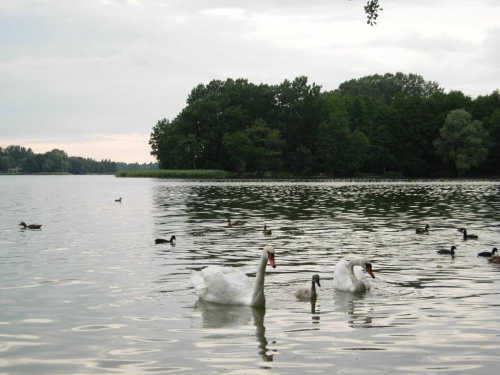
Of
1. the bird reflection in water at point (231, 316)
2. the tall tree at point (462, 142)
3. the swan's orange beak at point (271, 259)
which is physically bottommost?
the bird reflection in water at point (231, 316)

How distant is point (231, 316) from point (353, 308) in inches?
101

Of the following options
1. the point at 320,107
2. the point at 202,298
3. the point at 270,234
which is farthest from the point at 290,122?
the point at 202,298

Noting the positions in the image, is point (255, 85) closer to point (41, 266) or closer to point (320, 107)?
point (320, 107)

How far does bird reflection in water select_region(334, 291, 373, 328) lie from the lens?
1160 cm

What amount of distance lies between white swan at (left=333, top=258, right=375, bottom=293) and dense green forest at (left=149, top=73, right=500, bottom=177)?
116m

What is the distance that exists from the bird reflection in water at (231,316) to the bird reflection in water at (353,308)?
1672 mm

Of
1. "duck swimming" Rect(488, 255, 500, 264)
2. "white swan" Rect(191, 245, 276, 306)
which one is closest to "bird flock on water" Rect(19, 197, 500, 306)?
"white swan" Rect(191, 245, 276, 306)

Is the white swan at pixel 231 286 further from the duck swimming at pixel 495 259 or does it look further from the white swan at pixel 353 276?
the duck swimming at pixel 495 259

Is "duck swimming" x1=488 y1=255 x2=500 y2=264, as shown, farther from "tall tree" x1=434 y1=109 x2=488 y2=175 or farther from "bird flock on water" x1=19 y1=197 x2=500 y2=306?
"tall tree" x1=434 y1=109 x2=488 y2=175

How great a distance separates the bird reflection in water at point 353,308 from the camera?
11602mm

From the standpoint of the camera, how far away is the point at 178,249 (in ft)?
73.7

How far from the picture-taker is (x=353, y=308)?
12906mm

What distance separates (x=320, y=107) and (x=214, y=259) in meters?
134

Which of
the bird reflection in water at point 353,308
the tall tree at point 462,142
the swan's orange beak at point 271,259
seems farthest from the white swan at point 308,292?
the tall tree at point 462,142
